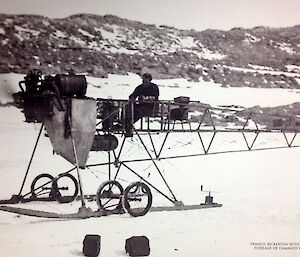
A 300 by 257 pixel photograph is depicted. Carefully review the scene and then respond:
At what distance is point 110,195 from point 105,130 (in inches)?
13.4

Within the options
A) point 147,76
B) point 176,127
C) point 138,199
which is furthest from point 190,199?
point 147,76

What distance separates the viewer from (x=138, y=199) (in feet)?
8.82

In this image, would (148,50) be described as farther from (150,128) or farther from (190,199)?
(190,199)

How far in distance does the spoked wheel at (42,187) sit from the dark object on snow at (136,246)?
1.55 ft

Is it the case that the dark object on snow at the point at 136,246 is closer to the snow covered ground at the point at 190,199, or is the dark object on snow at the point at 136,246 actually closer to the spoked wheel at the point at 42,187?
the snow covered ground at the point at 190,199

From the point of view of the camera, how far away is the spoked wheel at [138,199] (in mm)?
2654

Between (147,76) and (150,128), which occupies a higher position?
(147,76)

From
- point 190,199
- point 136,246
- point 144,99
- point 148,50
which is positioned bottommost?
point 136,246

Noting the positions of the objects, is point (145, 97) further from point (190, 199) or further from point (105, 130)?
point (190, 199)

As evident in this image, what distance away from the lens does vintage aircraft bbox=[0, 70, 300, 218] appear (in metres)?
2.55

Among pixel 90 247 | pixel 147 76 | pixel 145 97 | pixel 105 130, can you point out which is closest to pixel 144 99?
pixel 145 97

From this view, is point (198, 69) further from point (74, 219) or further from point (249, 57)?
point (74, 219)

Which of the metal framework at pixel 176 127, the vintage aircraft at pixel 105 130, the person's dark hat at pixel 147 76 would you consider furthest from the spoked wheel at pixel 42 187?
the person's dark hat at pixel 147 76

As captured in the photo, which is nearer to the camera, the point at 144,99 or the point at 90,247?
the point at 90,247
